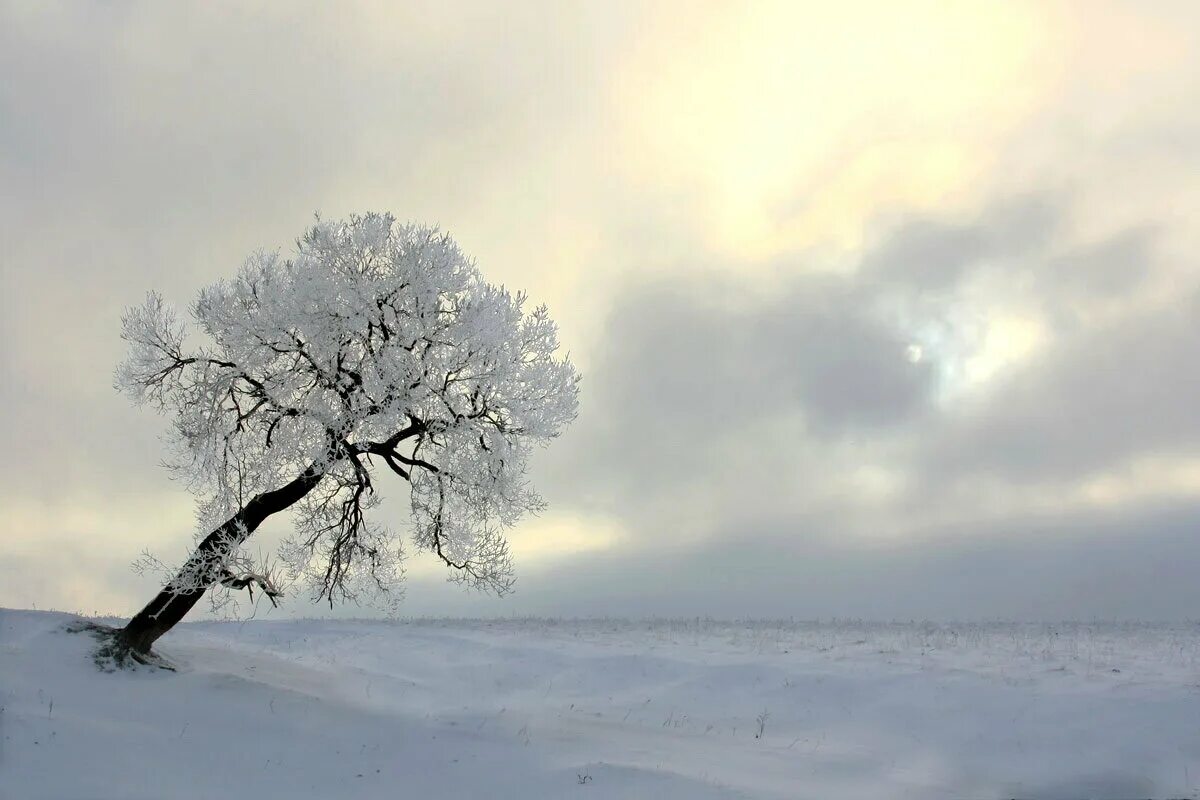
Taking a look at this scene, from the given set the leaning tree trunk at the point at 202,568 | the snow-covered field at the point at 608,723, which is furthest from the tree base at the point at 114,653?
the snow-covered field at the point at 608,723

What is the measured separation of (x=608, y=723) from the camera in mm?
19047

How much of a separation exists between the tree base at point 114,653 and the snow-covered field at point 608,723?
298mm

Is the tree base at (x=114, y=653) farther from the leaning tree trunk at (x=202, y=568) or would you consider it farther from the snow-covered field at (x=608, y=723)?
the snow-covered field at (x=608, y=723)

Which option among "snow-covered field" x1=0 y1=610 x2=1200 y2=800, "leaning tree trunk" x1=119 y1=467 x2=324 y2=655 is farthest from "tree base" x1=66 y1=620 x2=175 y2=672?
"snow-covered field" x1=0 y1=610 x2=1200 y2=800

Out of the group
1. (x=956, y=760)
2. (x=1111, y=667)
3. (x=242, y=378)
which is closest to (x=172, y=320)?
(x=242, y=378)

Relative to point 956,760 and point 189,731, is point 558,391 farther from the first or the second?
point 956,760

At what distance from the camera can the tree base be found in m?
17.8

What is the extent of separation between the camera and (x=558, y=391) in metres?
19.8

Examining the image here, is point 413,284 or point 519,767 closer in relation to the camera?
point 519,767

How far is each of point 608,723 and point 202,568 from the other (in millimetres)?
9483

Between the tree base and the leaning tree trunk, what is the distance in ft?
0.37

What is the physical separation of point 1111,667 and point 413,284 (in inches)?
762

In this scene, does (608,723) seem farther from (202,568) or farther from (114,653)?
(114,653)

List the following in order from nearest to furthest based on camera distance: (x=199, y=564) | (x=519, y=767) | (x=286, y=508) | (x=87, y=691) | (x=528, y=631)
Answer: (x=519, y=767) → (x=87, y=691) → (x=199, y=564) → (x=286, y=508) → (x=528, y=631)
